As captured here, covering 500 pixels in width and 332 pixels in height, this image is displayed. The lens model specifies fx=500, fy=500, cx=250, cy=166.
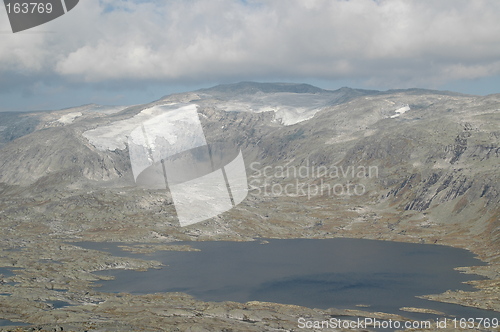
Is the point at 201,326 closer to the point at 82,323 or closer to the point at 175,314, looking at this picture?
the point at 175,314

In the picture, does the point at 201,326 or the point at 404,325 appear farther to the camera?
the point at 404,325

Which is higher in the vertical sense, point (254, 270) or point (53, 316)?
point (53, 316)

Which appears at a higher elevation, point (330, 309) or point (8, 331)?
point (8, 331)

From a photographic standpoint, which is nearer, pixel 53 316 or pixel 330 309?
pixel 53 316

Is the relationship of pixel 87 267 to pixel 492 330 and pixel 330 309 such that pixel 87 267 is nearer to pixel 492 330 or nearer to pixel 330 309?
pixel 330 309

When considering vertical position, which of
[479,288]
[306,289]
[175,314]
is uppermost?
[175,314]

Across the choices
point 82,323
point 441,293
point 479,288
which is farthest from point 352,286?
point 82,323

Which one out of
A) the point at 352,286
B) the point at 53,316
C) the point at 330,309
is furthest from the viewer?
the point at 352,286

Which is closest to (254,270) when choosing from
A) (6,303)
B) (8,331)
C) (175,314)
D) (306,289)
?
(306,289)

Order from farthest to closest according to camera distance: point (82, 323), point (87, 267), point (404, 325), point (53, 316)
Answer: point (87, 267) → point (404, 325) → point (53, 316) → point (82, 323)
